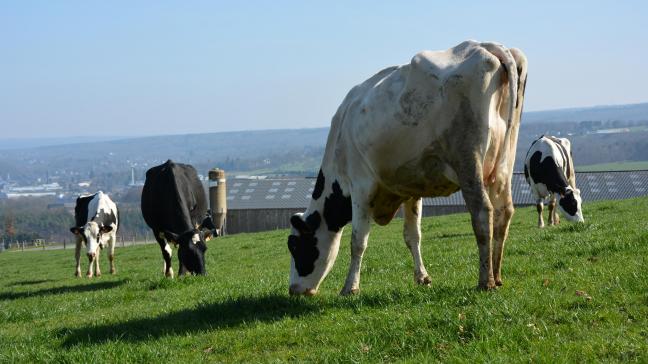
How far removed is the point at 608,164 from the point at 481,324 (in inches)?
7497

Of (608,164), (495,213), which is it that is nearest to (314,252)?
(495,213)

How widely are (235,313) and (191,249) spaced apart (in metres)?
8.05

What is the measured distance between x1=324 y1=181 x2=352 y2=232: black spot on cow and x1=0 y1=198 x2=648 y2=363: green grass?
3.25 ft

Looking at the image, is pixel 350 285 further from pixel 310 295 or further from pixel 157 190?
pixel 157 190

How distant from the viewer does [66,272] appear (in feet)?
90.4

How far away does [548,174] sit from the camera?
24250 millimetres

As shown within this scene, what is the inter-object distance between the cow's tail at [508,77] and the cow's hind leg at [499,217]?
1.09 ft

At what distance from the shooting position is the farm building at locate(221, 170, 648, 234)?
5888 cm

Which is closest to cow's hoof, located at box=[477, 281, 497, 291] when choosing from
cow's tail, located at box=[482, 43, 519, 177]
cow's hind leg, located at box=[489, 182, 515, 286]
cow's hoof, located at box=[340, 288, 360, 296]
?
cow's hind leg, located at box=[489, 182, 515, 286]

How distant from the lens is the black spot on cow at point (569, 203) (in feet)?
75.7

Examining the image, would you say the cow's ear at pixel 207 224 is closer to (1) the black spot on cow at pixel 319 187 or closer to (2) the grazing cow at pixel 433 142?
(1) the black spot on cow at pixel 319 187

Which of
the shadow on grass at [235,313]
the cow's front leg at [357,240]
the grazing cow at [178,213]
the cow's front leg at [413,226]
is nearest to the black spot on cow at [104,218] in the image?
the grazing cow at [178,213]

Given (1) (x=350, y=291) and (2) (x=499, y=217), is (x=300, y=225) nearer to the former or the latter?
(1) (x=350, y=291)

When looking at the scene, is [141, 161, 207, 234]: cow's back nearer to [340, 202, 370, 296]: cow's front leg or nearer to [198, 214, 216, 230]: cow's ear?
[198, 214, 216, 230]: cow's ear
